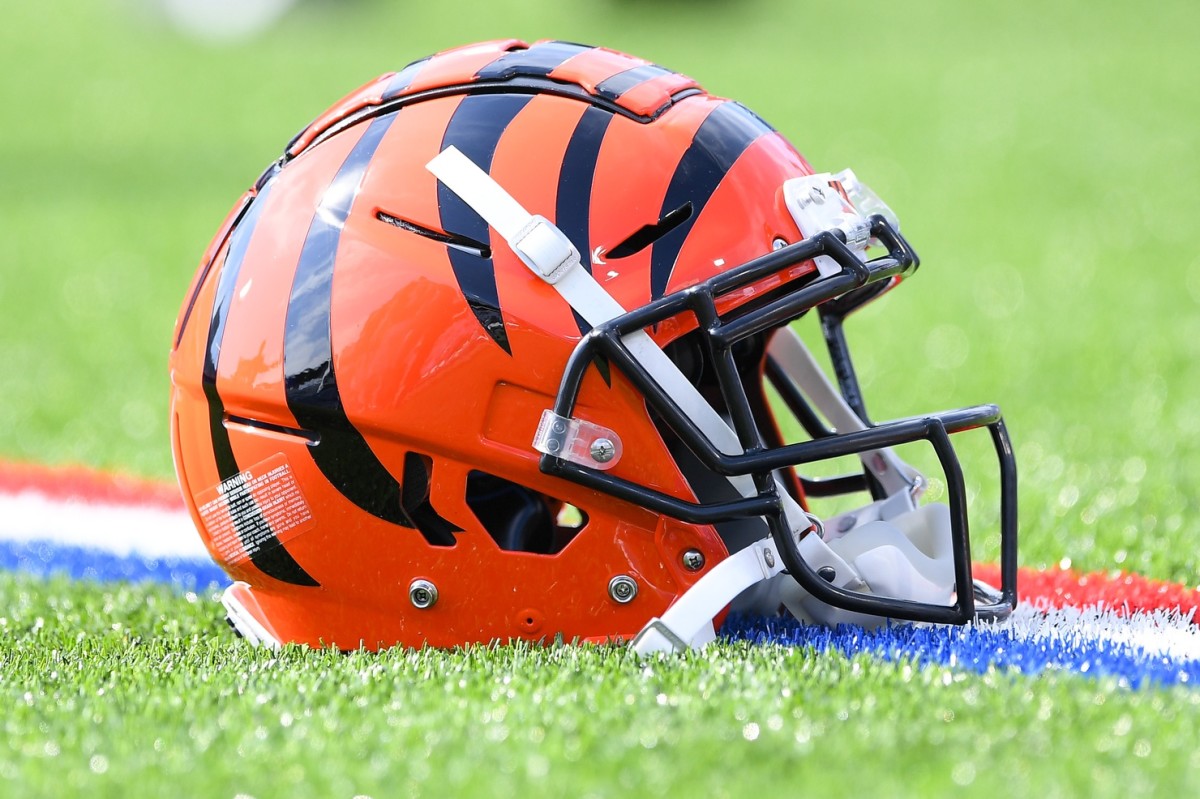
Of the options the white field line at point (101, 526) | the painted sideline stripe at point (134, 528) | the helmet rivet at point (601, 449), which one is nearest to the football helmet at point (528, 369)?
the helmet rivet at point (601, 449)

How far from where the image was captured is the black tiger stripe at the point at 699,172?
2453 millimetres

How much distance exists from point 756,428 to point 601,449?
27 centimetres

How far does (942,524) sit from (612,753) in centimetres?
112

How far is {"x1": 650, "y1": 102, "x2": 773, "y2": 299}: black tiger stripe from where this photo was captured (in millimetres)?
2453

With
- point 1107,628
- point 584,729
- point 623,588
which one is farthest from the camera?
point 1107,628

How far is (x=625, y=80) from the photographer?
2.65 meters

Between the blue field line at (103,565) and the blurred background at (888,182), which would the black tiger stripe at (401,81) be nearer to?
the blue field line at (103,565)

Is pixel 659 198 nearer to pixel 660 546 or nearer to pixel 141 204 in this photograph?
pixel 660 546

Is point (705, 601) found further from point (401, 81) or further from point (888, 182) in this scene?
point (888, 182)

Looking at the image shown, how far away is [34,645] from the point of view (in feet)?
9.53

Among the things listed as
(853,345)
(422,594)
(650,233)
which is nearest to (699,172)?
(650,233)

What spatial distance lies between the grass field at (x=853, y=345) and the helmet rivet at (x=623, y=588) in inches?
6.4

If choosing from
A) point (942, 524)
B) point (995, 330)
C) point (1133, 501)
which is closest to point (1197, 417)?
point (1133, 501)

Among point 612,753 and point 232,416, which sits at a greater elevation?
point 232,416
